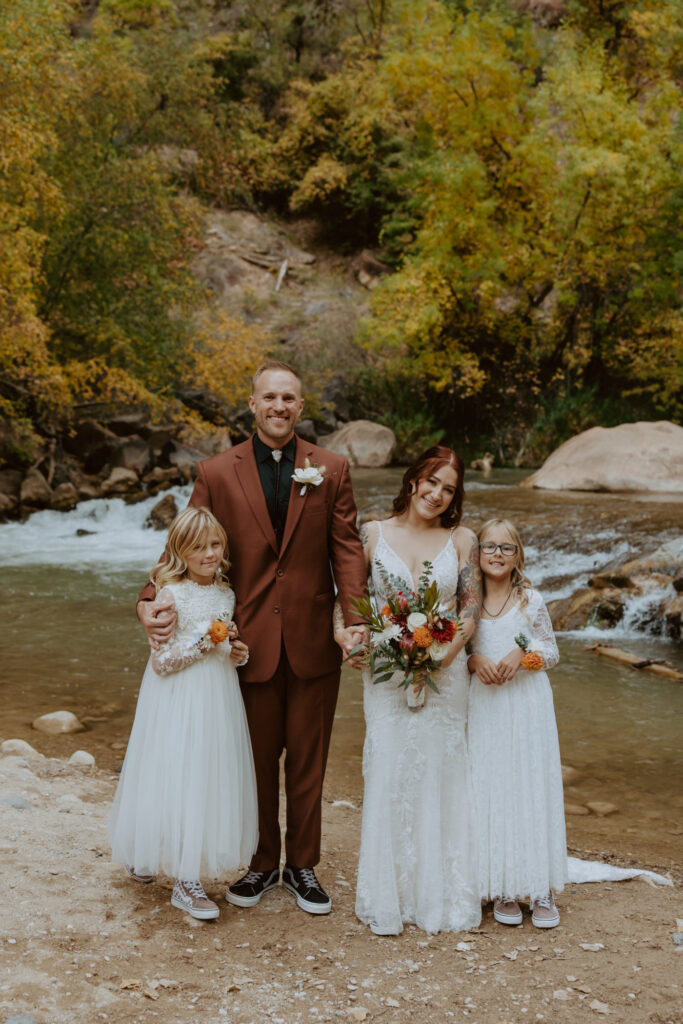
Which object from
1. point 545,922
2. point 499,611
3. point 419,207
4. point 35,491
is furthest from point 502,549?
point 419,207

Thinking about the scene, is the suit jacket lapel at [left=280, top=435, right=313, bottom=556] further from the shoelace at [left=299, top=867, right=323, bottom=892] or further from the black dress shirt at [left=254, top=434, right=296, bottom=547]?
the shoelace at [left=299, top=867, right=323, bottom=892]

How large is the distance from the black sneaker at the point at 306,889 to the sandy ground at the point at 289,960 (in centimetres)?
4

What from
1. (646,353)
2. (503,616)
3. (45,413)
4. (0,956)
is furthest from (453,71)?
(0,956)

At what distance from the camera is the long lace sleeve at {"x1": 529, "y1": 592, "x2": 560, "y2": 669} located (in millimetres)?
3594

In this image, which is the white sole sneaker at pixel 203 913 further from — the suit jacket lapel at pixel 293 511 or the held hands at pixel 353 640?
the suit jacket lapel at pixel 293 511

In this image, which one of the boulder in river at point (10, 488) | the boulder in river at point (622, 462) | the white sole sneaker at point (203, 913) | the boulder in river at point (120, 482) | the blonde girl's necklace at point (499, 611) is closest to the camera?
the white sole sneaker at point (203, 913)

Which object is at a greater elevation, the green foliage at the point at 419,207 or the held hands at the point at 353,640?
the green foliage at the point at 419,207

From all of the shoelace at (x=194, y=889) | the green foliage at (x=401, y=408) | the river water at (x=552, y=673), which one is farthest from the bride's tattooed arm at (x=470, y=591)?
the green foliage at (x=401, y=408)

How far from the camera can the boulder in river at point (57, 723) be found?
21.1 feet

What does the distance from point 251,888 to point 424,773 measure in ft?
2.74

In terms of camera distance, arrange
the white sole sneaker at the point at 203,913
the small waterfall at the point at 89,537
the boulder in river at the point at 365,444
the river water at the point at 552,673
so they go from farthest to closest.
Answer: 1. the boulder in river at the point at 365,444
2. the small waterfall at the point at 89,537
3. the river water at the point at 552,673
4. the white sole sneaker at the point at 203,913

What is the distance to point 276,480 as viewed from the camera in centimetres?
363

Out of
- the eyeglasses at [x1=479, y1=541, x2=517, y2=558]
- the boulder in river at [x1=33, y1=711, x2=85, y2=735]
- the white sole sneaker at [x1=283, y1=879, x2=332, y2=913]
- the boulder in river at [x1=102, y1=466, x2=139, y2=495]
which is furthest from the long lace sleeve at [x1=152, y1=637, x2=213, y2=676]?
the boulder in river at [x1=102, y1=466, x2=139, y2=495]

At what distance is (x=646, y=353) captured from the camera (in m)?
20.8
